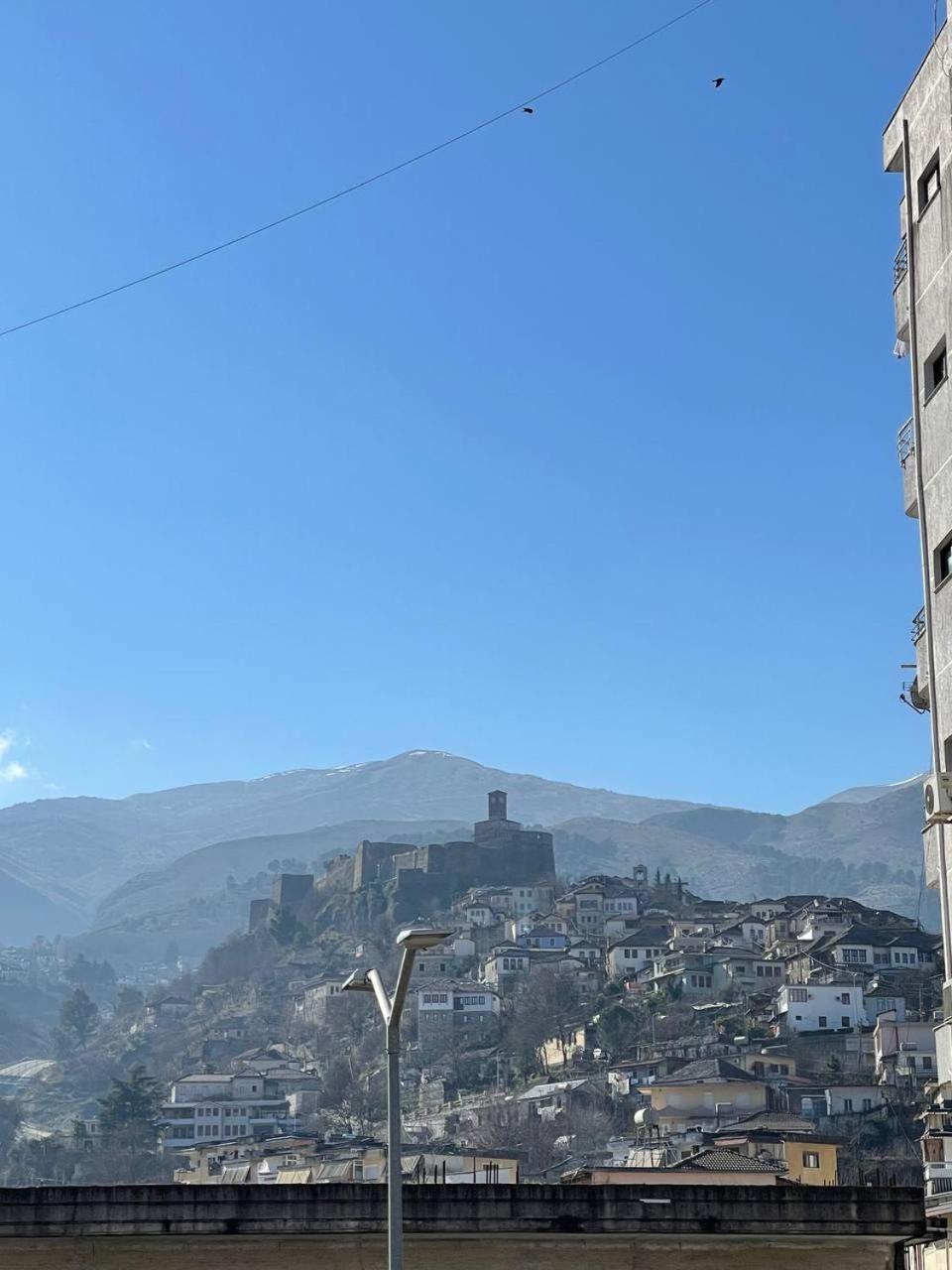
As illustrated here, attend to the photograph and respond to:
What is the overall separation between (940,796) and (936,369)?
Answer: 427 cm

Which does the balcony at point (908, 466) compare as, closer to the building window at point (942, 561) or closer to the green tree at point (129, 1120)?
the building window at point (942, 561)

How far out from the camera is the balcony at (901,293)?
1784cm

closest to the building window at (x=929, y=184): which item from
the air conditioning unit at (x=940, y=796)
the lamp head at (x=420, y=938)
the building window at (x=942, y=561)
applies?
the building window at (x=942, y=561)

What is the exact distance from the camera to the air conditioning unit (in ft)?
49.4

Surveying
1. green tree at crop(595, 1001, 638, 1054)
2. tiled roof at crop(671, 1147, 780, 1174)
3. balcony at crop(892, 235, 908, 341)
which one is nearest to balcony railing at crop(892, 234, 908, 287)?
balcony at crop(892, 235, 908, 341)

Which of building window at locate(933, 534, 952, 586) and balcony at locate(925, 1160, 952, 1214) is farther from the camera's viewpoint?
building window at locate(933, 534, 952, 586)

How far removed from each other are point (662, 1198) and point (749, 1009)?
133m

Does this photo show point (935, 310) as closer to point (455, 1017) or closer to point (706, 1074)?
point (706, 1074)

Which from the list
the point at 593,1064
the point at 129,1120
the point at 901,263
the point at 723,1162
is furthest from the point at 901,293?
the point at 129,1120

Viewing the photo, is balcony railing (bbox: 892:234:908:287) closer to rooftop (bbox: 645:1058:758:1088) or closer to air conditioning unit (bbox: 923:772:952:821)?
air conditioning unit (bbox: 923:772:952:821)

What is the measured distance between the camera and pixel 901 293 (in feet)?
59.1

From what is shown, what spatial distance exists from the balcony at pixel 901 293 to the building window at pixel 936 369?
0.85 m

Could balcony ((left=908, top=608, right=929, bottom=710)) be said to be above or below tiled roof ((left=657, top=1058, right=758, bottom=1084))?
above

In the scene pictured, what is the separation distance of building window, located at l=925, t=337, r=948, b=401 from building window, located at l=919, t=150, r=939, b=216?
146 cm
